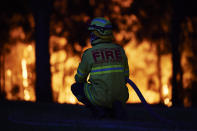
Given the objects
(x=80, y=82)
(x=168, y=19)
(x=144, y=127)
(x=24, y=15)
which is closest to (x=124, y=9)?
(x=168, y=19)

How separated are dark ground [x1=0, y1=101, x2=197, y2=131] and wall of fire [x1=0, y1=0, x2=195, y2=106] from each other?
17.0 feet

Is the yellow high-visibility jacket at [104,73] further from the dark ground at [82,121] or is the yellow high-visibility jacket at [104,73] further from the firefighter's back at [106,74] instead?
the dark ground at [82,121]

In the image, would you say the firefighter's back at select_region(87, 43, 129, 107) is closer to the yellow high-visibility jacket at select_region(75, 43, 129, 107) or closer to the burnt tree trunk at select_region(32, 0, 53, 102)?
the yellow high-visibility jacket at select_region(75, 43, 129, 107)

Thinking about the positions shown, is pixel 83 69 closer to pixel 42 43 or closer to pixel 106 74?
pixel 106 74

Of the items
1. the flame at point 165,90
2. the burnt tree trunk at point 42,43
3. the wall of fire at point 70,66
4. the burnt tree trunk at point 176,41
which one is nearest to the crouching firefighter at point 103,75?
the burnt tree trunk at point 42,43

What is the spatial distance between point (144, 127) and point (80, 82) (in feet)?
4.32

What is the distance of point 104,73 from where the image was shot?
6801mm

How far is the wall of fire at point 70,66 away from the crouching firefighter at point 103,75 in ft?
22.3


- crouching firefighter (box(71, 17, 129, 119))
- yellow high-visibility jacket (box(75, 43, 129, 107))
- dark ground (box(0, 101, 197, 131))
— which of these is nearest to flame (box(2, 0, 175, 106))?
dark ground (box(0, 101, 197, 131))

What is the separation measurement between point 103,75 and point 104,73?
3cm

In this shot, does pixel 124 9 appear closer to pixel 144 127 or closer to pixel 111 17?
pixel 111 17

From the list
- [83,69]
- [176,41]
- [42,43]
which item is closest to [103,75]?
[83,69]

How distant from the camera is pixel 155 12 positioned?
13812 mm

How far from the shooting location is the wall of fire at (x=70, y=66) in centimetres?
1388
